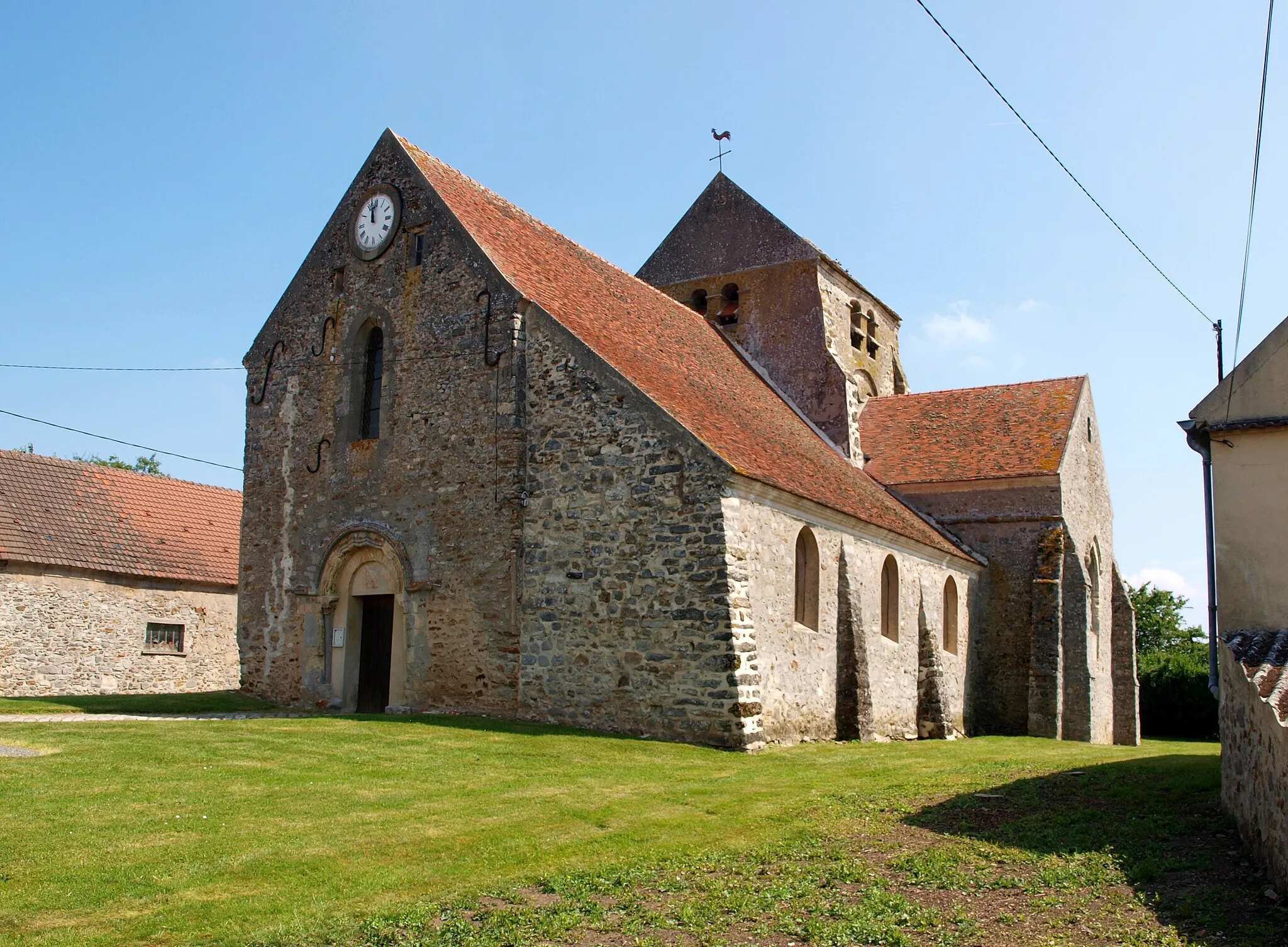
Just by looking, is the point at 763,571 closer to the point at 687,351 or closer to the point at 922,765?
the point at 922,765

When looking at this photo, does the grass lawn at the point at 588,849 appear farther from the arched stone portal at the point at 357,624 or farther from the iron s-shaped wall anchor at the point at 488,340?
the iron s-shaped wall anchor at the point at 488,340

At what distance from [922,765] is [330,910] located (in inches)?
346

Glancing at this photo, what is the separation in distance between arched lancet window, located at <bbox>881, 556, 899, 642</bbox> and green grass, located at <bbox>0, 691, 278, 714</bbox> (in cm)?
1107

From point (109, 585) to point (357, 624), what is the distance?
34.4 feet

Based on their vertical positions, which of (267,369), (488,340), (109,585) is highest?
(267,369)

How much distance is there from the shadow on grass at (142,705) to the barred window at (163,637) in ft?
23.7

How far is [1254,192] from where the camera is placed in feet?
36.0

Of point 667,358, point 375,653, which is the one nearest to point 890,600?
point 667,358

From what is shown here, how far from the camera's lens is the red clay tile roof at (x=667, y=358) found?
16.9 metres

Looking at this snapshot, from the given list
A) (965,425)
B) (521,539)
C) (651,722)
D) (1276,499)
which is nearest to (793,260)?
(965,425)

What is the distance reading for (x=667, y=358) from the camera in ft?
64.6

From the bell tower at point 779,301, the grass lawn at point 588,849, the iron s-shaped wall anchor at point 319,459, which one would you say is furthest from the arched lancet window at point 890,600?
the iron s-shaped wall anchor at point 319,459

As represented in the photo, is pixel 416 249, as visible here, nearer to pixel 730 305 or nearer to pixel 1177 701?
pixel 730 305

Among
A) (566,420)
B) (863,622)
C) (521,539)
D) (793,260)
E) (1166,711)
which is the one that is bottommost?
(1166,711)
